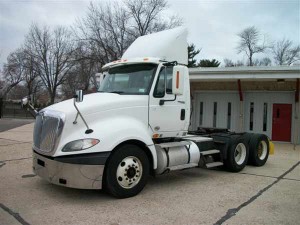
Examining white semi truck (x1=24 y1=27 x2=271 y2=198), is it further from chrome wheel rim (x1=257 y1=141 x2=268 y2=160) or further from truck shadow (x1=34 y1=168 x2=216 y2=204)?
chrome wheel rim (x1=257 y1=141 x2=268 y2=160)

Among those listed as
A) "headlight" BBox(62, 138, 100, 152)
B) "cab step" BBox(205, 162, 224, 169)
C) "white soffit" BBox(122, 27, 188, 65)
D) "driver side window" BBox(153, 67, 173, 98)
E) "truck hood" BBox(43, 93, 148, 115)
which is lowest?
"cab step" BBox(205, 162, 224, 169)

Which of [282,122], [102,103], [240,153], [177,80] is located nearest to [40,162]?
[102,103]

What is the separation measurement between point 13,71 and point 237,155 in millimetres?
64183

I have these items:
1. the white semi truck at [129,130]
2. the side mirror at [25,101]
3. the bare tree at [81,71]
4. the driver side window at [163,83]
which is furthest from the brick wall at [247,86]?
the bare tree at [81,71]

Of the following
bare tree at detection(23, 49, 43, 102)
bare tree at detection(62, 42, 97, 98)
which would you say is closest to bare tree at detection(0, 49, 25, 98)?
bare tree at detection(23, 49, 43, 102)

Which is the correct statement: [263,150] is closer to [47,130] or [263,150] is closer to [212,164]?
[212,164]

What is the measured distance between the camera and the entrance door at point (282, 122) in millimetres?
17234

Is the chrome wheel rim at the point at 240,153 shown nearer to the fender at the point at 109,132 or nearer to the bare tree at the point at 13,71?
the fender at the point at 109,132

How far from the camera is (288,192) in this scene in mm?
7012

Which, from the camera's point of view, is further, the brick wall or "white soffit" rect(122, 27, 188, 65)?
the brick wall

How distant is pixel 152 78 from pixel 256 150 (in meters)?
4.62

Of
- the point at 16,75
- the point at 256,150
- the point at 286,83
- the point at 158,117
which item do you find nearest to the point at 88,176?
the point at 158,117

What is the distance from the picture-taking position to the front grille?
19.4ft

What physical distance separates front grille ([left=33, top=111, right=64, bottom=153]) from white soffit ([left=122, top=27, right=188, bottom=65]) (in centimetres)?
273
